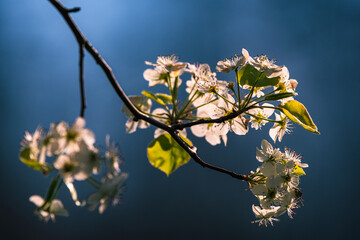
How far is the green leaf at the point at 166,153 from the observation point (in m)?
0.61

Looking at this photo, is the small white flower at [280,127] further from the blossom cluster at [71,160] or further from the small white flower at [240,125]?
the blossom cluster at [71,160]

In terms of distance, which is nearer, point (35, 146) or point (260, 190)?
A: point (35, 146)

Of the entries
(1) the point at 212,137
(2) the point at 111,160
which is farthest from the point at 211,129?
(2) the point at 111,160

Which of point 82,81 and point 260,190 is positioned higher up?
point 82,81

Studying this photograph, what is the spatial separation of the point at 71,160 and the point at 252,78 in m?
0.33

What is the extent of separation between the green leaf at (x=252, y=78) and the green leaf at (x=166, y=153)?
0.51ft

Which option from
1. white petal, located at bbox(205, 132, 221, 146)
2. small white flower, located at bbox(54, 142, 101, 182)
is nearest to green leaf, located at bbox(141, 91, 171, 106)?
Answer: white petal, located at bbox(205, 132, 221, 146)

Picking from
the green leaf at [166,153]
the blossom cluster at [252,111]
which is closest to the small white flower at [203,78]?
the blossom cluster at [252,111]

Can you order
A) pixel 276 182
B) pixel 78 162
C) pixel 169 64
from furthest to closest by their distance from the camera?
pixel 169 64 → pixel 276 182 → pixel 78 162

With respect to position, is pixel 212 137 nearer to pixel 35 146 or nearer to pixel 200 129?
pixel 200 129

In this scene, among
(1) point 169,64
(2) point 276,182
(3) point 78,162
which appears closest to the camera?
(3) point 78,162

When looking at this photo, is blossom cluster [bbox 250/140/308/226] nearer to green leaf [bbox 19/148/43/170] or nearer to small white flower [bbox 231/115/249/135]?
small white flower [bbox 231/115/249/135]

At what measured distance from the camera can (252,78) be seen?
53 centimetres

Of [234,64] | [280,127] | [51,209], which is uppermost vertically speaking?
[234,64]
